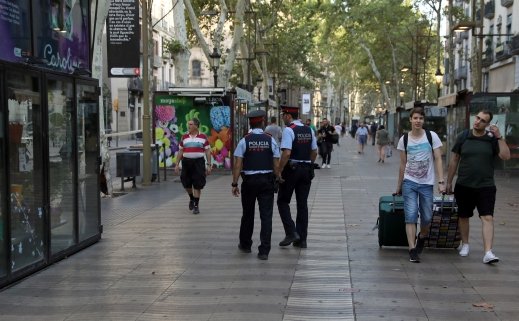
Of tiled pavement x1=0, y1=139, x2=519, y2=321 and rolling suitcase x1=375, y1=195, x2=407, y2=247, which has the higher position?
rolling suitcase x1=375, y1=195, x2=407, y2=247

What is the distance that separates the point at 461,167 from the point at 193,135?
5.56 m

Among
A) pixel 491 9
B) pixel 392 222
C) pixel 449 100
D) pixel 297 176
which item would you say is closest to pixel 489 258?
pixel 392 222

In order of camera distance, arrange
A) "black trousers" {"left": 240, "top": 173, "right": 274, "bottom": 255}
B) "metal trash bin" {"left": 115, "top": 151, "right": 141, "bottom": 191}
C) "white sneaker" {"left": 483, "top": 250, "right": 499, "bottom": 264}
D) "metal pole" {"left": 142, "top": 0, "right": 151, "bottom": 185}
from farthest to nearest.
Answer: "metal pole" {"left": 142, "top": 0, "right": 151, "bottom": 185} < "metal trash bin" {"left": 115, "top": 151, "right": 141, "bottom": 191} < "black trousers" {"left": 240, "top": 173, "right": 274, "bottom": 255} < "white sneaker" {"left": 483, "top": 250, "right": 499, "bottom": 264}

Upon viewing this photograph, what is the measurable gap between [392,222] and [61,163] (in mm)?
3944

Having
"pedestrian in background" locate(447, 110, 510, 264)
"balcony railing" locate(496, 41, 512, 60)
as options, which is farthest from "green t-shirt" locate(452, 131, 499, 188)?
"balcony railing" locate(496, 41, 512, 60)

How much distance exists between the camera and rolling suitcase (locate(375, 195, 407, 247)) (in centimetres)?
774

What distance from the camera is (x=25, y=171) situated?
6.60 meters

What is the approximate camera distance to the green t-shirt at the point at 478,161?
7.16 metres

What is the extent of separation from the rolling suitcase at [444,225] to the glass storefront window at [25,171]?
446 cm

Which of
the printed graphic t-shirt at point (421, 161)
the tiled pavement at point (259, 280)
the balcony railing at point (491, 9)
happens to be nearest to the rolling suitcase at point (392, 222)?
the tiled pavement at point (259, 280)

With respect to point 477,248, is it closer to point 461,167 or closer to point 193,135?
point 461,167

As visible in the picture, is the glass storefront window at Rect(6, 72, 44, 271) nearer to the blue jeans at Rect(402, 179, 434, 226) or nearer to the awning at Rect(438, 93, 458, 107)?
the blue jeans at Rect(402, 179, 434, 226)

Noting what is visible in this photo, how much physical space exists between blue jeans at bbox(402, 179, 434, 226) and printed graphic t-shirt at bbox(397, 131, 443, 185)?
6 centimetres

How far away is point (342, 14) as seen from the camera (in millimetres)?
41344
